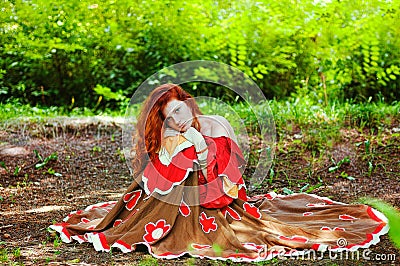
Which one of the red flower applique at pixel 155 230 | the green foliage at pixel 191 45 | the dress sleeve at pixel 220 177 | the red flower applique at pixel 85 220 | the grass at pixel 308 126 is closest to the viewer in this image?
the red flower applique at pixel 155 230

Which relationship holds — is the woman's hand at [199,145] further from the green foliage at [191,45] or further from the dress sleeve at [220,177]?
the green foliage at [191,45]

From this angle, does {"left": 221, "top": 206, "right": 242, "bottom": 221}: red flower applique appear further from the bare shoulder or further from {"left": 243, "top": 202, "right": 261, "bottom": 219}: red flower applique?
the bare shoulder

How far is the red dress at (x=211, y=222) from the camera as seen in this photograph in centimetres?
252

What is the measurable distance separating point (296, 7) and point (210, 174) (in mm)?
3977

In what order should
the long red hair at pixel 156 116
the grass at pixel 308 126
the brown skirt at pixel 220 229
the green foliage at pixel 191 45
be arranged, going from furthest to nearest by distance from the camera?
the green foliage at pixel 191 45
the grass at pixel 308 126
the long red hair at pixel 156 116
the brown skirt at pixel 220 229

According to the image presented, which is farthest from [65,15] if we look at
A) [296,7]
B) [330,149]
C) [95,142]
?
[330,149]

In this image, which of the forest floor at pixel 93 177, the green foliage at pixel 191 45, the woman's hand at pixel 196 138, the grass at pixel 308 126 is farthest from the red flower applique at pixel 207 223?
the green foliage at pixel 191 45

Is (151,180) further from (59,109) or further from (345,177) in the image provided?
(59,109)

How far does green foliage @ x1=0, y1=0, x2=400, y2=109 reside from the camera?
6.20 meters

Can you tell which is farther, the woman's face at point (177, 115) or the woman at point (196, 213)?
the woman's face at point (177, 115)

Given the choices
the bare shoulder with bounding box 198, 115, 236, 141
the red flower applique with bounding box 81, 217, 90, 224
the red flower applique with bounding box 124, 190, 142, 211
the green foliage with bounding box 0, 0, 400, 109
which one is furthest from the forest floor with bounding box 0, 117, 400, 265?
the green foliage with bounding box 0, 0, 400, 109

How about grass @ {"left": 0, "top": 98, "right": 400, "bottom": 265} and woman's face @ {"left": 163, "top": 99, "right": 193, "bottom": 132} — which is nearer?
woman's face @ {"left": 163, "top": 99, "right": 193, "bottom": 132}

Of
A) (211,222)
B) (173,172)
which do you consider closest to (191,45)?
(173,172)

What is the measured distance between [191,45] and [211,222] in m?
4.09
